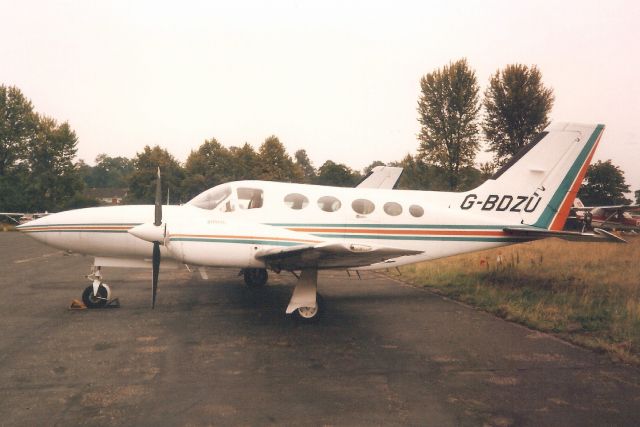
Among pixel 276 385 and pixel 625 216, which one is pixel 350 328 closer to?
pixel 276 385

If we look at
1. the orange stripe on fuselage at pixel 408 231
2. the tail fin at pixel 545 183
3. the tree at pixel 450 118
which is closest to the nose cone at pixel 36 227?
the orange stripe on fuselage at pixel 408 231

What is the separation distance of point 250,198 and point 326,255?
254 cm

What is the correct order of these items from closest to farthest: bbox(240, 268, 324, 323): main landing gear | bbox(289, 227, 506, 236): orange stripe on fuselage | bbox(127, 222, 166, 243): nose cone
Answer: bbox(127, 222, 166, 243): nose cone < bbox(240, 268, 324, 323): main landing gear < bbox(289, 227, 506, 236): orange stripe on fuselage

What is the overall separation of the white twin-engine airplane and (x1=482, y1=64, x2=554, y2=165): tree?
99.6 feet

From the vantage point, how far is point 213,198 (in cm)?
900

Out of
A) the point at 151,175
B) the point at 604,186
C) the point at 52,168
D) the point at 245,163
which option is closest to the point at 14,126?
the point at 52,168

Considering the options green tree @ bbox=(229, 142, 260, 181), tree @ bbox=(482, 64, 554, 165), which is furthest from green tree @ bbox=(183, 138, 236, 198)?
tree @ bbox=(482, 64, 554, 165)

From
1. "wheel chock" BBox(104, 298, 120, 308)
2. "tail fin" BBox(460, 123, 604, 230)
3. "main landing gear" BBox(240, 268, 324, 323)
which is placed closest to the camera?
"main landing gear" BBox(240, 268, 324, 323)

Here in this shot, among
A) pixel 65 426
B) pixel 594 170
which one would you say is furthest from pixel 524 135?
pixel 65 426

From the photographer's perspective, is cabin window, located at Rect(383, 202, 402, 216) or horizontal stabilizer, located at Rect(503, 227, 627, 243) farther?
horizontal stabilizer, located at Rect(503, 227, 627, 243)

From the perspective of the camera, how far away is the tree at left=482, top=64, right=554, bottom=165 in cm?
3878

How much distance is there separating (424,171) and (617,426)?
38.4 m

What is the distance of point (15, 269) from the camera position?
14508mm

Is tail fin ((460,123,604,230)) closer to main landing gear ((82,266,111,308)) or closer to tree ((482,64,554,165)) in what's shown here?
main landing gear ((82,266,111,308))
